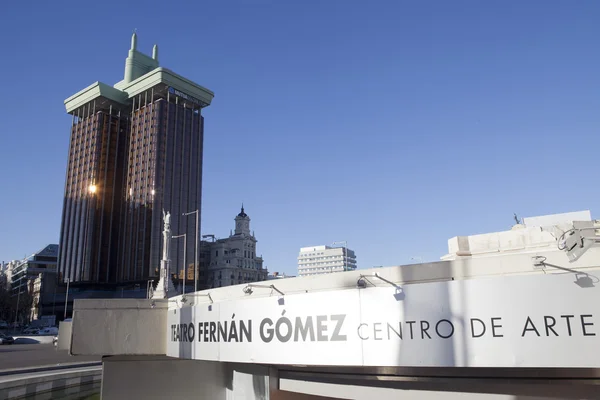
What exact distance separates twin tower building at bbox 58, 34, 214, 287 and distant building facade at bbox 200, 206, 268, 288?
10.1 m

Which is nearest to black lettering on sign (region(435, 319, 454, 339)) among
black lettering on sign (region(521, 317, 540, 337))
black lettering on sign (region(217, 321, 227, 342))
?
black lettering on sign (region(521, 317, 540, 337))

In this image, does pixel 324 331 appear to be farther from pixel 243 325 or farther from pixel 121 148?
pixel 121 148

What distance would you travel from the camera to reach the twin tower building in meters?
119

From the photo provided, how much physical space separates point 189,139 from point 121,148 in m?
24.8

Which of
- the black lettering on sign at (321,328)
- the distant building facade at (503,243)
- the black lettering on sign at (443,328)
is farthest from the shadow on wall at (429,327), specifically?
the distant building facade at (503,243)

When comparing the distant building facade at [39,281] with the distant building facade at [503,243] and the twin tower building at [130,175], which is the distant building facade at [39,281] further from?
the distant building facade at [503,243]

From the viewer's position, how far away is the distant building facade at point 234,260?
126562 mm

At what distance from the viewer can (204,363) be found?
746 inches

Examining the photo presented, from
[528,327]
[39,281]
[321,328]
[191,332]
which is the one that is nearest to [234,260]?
[39,281]

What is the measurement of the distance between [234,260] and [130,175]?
37.2 m

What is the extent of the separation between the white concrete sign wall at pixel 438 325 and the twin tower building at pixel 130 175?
10683 cm

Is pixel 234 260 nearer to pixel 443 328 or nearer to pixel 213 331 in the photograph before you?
pixel 213 331

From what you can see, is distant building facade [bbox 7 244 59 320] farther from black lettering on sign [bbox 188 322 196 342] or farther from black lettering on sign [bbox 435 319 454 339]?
black lettering on sign [bbox 435 319 454 339]

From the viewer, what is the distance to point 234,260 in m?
127
